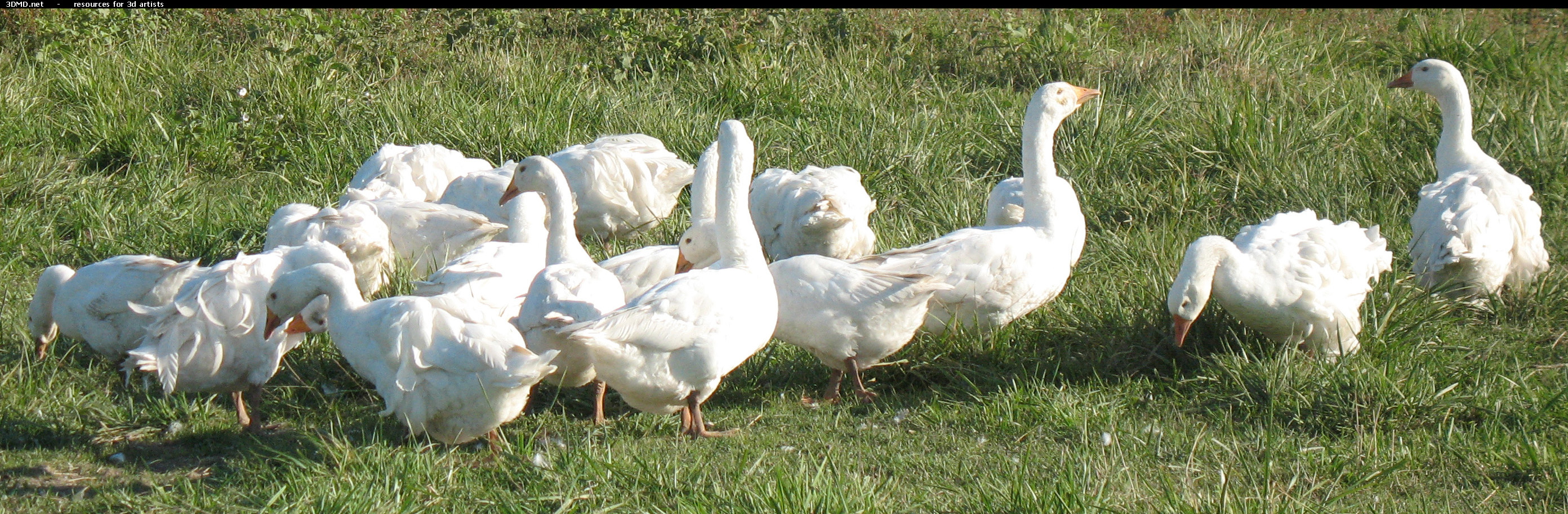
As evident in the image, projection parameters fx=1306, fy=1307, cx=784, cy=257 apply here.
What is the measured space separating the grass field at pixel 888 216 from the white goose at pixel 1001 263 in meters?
0.13

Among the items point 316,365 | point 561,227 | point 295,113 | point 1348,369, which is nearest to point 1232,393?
point 1348,369

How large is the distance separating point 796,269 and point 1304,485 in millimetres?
1895

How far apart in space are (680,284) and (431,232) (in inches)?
84.5

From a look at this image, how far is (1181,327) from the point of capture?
4.76m

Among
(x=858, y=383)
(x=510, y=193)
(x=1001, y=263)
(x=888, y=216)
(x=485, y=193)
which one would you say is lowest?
(x=888, y=216)

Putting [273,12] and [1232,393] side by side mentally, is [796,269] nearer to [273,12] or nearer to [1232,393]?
[1232,393]

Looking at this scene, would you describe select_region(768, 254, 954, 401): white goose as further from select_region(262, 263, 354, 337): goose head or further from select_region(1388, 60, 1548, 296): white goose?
select_region(1388, 60, 1548, 296): white goose

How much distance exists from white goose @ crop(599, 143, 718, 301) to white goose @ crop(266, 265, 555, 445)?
2.73 feet

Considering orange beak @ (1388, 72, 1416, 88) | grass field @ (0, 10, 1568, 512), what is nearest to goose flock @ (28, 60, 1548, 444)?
grass field @ (0, 10, 1568, 512)

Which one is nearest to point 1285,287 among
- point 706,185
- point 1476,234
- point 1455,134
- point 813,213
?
point 1476,234

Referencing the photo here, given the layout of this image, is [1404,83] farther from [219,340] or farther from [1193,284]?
[219,340]

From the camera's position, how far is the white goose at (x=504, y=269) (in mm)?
4957

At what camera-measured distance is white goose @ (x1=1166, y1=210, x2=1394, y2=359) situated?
4758mm

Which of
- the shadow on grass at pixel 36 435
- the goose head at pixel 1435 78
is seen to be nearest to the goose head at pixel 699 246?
the shadow on grass at pixel 36 435
